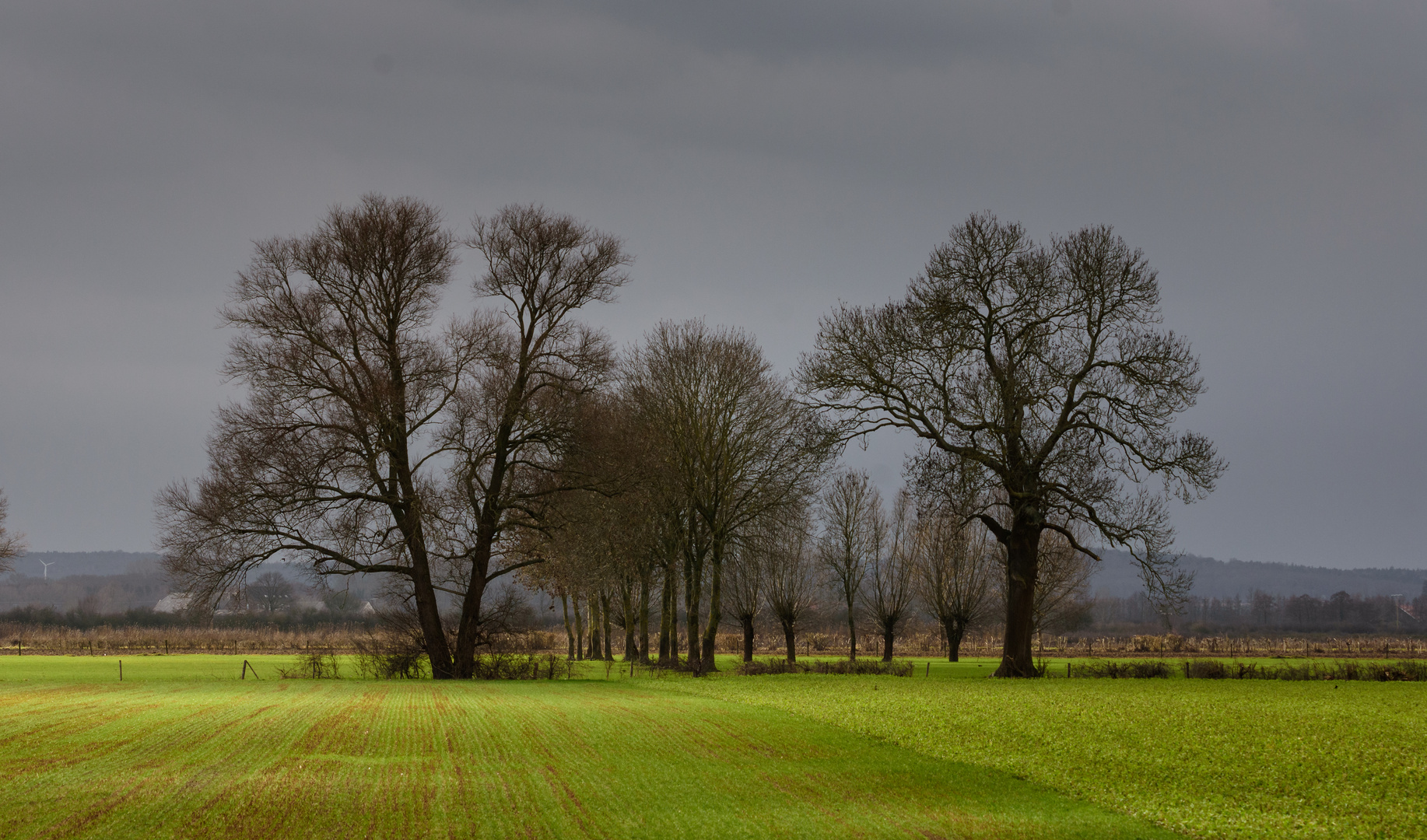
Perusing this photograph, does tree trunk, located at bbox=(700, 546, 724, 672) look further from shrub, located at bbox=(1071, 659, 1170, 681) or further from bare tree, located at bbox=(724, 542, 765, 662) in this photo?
shrub, located at bbox=(1071, 659, 1170, 681)

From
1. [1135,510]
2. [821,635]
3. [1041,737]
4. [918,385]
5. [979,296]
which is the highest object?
[979,296]

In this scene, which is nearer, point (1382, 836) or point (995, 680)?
point (1382, 836)

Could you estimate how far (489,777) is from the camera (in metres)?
13.7

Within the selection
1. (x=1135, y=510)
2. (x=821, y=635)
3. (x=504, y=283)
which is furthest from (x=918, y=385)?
(x=821, y=635)

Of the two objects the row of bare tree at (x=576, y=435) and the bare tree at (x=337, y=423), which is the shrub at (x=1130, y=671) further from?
the bare tree at (x=337, y=423)

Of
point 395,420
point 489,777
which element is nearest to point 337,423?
A: point 395,420

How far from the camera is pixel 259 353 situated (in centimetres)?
3152

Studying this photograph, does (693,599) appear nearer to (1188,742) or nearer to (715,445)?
(715,445)

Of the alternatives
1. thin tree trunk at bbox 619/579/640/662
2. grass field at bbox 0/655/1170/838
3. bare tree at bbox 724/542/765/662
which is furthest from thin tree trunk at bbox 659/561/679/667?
grass field at bbox 0/655/1170/838

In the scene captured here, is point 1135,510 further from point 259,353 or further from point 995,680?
point 259,353

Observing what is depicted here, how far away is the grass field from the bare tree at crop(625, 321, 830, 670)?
14.4 m

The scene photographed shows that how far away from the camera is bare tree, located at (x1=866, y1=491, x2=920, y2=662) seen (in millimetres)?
56188

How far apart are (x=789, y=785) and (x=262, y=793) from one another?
6915mm

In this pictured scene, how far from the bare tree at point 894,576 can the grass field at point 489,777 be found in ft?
111
